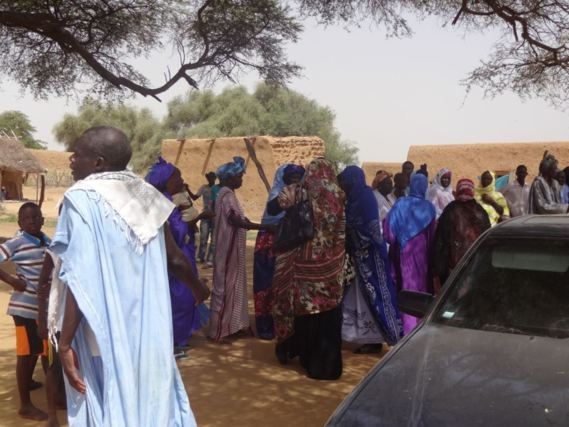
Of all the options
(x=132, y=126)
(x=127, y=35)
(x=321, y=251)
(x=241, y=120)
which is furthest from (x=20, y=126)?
(x=321, y=251)

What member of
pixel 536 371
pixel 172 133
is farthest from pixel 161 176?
pixel 172 133

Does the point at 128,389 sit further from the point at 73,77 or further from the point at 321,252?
the point at 73,77

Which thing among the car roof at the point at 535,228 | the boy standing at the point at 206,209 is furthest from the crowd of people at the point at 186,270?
the boy standing at the point at 206,209

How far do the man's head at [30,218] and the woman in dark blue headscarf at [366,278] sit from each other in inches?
106

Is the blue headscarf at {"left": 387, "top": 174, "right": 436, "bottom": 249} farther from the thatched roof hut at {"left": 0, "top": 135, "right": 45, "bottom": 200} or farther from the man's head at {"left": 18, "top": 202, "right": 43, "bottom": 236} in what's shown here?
the thatched roof hut at {"left": 0, "top": 135, "right": 45, "bottom": 200}

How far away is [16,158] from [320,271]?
102 feet

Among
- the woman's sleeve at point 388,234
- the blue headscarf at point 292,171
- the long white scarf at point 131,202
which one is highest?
the blue headscarf at point 292,171

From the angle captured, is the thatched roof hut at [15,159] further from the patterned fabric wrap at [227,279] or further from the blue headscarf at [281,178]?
the blue headscarf at [281,178]

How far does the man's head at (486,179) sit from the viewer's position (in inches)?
350

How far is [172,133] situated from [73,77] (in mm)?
37935

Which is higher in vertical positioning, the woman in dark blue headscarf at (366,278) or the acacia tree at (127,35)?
the acacia tree at (127,35)

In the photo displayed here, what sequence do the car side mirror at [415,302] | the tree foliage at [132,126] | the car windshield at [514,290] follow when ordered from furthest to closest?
the tree foliage at [132,126], the car side mirror at [415,302], the car windshield at [514,290]

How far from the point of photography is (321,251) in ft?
18.1

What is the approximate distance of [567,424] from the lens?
227 centimetres
